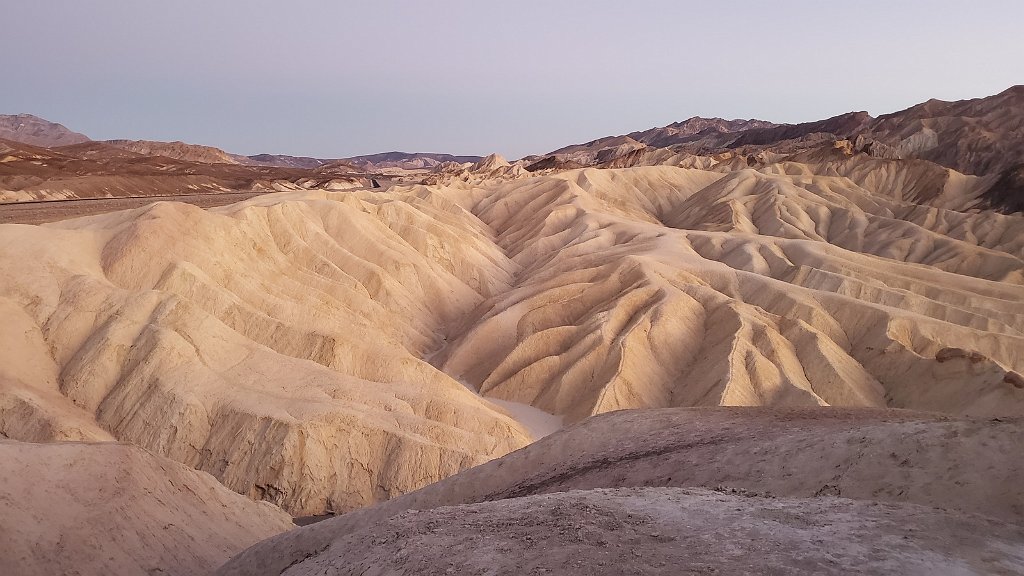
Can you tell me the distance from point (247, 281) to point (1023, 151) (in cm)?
8876

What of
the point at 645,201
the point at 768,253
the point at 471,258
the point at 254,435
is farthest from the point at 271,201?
the point at 645,201

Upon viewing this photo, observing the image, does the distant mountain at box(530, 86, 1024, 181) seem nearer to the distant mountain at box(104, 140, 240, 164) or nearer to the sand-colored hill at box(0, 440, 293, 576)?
the sand-colored hill at box(0, 440, 293, 576)

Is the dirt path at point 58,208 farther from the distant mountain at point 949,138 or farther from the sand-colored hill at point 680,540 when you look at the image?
the distant mountain at point 949,138

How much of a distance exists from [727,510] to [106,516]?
385 inches

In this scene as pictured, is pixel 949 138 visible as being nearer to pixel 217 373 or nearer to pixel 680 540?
pixel 217 373

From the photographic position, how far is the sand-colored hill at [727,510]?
545 cm

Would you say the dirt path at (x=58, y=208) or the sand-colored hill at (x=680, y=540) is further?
the dirt path at (x=58, y=208)

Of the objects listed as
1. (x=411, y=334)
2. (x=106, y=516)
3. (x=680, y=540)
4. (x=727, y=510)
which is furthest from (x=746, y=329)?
(x=106, y=516)

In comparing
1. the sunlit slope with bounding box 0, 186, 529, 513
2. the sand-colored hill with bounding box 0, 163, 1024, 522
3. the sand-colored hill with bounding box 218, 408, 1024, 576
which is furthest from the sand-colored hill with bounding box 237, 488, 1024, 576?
the sand-colored hill with bounding box 0, 163, 1024, 522

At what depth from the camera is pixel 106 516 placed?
10.3 meters

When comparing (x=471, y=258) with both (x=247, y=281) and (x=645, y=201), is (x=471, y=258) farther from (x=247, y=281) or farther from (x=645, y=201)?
(x=645, y=201)

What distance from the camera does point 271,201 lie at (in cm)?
3741

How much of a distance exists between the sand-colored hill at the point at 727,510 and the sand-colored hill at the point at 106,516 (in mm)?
1763

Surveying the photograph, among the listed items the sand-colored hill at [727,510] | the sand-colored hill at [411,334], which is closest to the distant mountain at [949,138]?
the sand-colored hill at [411,334]
